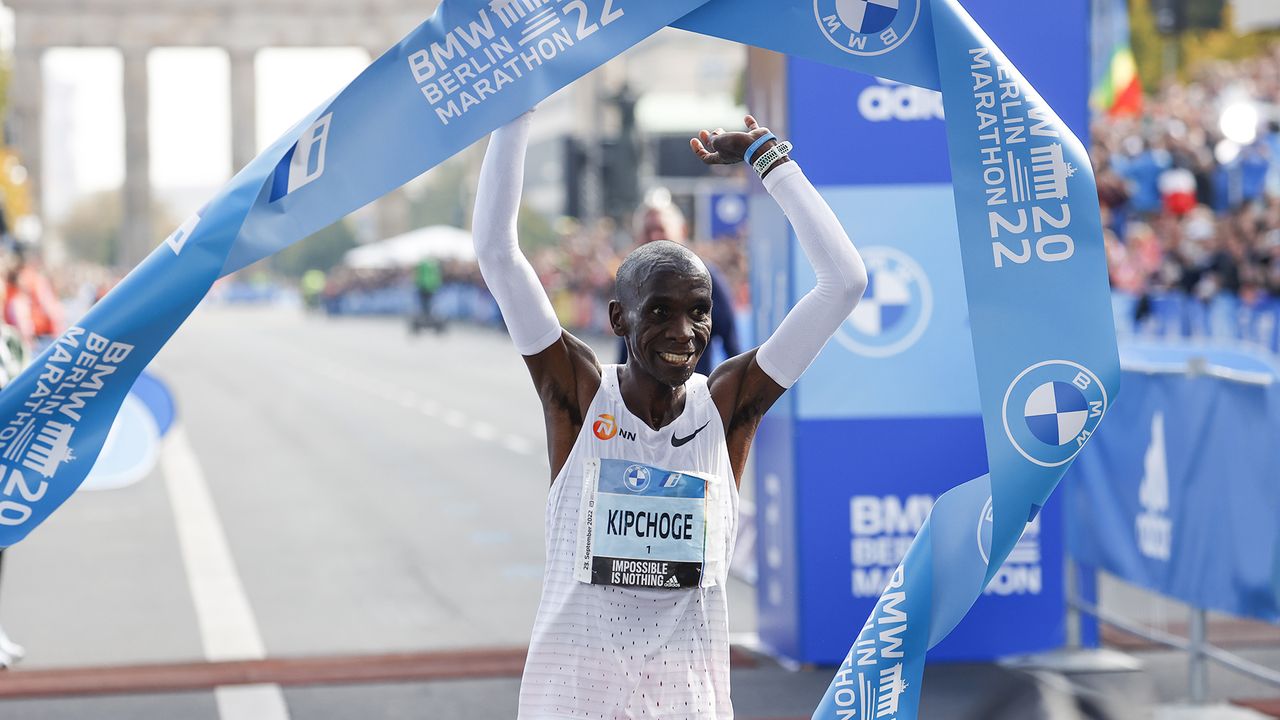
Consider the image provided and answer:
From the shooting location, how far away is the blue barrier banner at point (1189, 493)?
6.82m

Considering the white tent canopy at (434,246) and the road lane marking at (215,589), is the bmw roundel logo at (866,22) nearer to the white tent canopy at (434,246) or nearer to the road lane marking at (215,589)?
the road lane marking at (215,589)

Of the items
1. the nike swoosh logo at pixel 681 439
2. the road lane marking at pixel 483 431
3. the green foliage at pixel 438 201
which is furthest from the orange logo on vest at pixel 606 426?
the green foliage at pixel 438 201

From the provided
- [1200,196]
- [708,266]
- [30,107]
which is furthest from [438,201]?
[708,266]

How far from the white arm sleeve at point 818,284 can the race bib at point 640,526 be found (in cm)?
32

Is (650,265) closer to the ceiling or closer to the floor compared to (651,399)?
closer to the ceiling

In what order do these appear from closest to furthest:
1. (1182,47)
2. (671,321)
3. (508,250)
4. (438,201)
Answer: (671,321) < (508,250) < (1182,47) < (438,201)

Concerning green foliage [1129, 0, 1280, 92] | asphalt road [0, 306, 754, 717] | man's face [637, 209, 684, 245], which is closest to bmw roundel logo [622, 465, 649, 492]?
man's face [637, 209, 684, 245]

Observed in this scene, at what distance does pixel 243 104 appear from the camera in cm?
10781

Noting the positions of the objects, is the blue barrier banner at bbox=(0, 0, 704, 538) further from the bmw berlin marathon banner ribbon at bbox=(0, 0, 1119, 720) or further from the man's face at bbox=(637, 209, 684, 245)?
the man's face at bbox=(637, 209, 684, 245)

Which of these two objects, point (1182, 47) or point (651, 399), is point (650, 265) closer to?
point (651, 399)

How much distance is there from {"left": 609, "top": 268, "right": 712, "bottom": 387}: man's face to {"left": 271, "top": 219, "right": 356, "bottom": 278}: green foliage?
477ft

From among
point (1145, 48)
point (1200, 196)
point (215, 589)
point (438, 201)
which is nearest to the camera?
point (215, 589)

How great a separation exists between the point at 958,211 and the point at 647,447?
0.99 metres

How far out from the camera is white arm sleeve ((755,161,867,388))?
3746 mm
